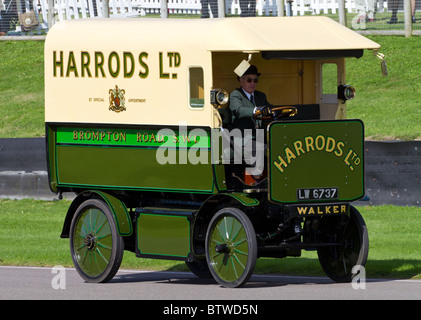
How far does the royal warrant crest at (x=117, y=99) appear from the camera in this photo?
13.8m

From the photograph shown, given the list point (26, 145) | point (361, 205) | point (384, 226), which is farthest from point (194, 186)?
point (26, 145)

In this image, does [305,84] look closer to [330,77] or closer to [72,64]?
[330,77]

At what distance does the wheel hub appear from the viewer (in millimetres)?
14023

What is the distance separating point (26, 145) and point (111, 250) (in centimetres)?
865

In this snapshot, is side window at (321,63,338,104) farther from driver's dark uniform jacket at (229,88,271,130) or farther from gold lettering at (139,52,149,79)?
gold lettering at (139,52,149,79)

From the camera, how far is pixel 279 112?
1284cm

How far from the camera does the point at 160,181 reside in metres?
13.3

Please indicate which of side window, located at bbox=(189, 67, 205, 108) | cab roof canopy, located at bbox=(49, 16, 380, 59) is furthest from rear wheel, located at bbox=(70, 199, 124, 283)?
cab roof canopy, located at bbox=(49, 16, 380, 59)

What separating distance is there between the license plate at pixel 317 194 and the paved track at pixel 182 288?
0.95 meters

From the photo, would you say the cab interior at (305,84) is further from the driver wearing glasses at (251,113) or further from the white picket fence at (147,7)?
the white picket fence at (147,7)

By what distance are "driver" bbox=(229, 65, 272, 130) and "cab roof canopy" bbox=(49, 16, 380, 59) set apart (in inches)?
22.8

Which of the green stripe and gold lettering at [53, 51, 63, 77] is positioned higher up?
gold lettering at [53, 51, 63, 77]

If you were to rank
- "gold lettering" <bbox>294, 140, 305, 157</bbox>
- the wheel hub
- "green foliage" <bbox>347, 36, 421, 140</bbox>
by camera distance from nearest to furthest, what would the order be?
1. "gold lettering" <bbox>294, 140, 305, 157</bbox>
2. the wheel hub
3. "green foliage" <bbox>347, 36, 421, 140</bbox>
